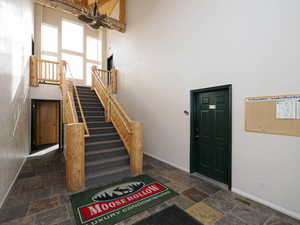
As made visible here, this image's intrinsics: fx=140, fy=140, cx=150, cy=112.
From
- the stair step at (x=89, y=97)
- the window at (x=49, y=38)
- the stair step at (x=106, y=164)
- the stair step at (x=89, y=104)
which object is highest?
the window at (x=49, y=38)

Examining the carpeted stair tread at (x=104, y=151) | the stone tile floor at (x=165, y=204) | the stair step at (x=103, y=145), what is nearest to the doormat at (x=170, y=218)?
the stone tile floor at (x=165, y=204)

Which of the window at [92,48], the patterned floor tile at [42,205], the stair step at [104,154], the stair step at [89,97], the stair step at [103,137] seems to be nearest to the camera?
the patterned floor tile at [42,205]

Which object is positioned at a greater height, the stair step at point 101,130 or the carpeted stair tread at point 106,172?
the stair step at point 101,130

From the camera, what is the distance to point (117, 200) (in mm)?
2400

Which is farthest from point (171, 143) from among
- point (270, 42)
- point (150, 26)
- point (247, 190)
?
point (150, 26)

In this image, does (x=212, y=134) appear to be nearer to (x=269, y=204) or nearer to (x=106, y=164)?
(x=269, y=204)

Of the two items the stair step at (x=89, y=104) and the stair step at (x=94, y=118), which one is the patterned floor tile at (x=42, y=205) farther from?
the stair step at (x=89, y=104)

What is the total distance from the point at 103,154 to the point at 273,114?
3507 millimetres

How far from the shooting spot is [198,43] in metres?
3.23

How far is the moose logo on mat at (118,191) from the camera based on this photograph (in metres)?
2.48

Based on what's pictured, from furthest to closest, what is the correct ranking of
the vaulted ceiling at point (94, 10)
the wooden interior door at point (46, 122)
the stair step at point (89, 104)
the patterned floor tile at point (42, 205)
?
the wooden interior door at point (46, 122) < the stair step at point (89, 104) < the vaulted ceiling at point (94, 10) < the patterned floor tile at point (42, 205)

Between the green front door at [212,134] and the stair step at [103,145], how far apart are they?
6.70 feet

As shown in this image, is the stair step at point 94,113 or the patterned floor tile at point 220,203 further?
the stair step at point 94,113

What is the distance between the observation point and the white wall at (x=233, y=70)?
209cm
